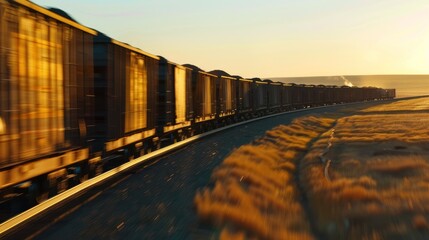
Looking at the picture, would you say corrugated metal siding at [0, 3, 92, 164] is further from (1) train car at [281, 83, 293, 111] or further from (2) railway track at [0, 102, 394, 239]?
(1) train car at [281, 83, 293, 111]

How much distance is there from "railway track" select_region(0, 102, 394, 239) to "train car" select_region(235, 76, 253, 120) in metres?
22.9

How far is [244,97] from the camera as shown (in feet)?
134

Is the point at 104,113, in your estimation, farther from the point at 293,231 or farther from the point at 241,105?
the point at 241,105

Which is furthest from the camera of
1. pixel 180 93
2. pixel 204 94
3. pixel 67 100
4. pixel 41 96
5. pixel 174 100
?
pixel 204 94

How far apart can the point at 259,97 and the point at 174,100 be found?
2550cm

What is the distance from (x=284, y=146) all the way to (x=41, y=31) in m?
18.0

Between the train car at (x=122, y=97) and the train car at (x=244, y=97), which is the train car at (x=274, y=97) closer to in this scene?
the train car at (x=244, y=97)

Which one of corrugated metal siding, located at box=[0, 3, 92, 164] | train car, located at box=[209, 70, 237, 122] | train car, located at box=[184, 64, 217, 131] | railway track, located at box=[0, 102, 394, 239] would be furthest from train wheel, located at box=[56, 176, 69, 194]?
train car, located at box=[209, 70, 237, 122]

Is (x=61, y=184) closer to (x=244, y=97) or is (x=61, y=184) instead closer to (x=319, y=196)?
(x=319, y=196)

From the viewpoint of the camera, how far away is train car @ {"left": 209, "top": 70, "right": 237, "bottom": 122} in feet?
107

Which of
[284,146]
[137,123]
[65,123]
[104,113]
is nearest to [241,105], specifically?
[284,146]

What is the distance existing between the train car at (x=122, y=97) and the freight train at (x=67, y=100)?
1.2 inches

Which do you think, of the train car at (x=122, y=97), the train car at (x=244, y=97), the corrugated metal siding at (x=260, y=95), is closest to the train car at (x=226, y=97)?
the train car at (x=244, y=97)

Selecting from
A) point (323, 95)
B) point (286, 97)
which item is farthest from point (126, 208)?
point (323, 95)
